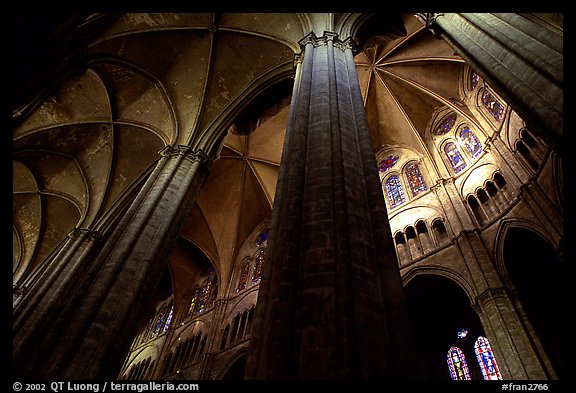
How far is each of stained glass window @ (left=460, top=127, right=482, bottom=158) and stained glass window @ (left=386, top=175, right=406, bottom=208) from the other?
9.43ft

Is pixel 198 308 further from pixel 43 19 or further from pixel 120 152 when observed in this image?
pixel 43 19

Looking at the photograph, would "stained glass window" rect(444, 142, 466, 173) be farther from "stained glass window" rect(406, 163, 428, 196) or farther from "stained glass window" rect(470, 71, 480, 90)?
"stained glass window" rect(470, 71, 480, 90)

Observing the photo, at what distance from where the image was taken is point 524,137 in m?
9.76

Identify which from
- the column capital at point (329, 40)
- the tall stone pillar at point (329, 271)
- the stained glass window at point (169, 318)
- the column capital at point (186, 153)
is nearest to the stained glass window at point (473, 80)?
the column capital at point (329, 40)

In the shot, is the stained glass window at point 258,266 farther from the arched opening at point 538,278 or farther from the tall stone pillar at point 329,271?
the tall stone pillar at point 329,271

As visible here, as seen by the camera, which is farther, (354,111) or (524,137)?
(524,137)

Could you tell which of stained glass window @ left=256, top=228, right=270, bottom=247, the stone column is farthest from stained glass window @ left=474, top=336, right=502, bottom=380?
stained glass window @ left=256, top=228, right=270, bottom=247

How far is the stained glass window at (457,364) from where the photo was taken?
10.4 meters

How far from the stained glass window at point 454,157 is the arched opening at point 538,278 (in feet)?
11.4

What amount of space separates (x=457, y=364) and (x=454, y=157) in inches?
286

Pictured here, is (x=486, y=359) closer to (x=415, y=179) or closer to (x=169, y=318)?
(x=415, y=179)

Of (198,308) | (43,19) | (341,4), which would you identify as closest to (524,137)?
(341,4)

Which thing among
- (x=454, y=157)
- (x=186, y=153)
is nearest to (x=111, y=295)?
(x=186, y=153)

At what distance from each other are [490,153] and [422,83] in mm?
4959
